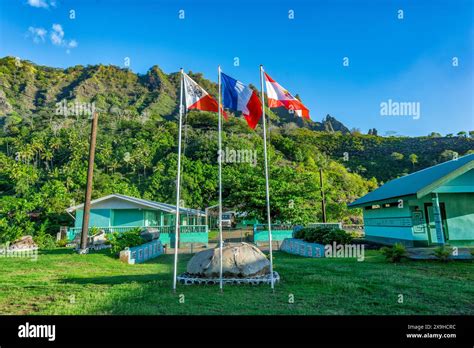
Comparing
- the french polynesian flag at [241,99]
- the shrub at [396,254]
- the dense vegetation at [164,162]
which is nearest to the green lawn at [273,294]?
the shrub at [396,254]

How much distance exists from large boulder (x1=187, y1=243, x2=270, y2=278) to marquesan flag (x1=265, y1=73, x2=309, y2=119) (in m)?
4.07

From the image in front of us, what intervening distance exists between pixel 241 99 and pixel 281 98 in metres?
1.09

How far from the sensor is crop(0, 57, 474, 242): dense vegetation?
25.8m

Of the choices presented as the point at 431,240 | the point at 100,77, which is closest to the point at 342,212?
the point at 431,240

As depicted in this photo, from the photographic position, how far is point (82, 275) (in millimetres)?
10203

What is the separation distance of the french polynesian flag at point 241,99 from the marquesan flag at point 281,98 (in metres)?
0.40

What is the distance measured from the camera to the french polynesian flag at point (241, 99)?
26.3ft

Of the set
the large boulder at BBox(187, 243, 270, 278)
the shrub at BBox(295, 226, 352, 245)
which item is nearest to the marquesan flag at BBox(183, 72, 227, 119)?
the large boulder at BBox(187, 243, 270, 278)

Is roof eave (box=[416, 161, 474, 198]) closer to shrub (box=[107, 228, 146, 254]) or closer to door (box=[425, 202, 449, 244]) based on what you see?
door (box=[425, 202, 449, 244])

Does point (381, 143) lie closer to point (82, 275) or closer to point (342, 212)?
point (342, 212)

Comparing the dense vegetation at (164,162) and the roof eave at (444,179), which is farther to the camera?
the dense vegetation at (164,162)

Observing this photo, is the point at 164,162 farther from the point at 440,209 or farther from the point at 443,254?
the point at 443,254

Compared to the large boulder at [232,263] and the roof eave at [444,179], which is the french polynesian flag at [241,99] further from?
the roof eave at [444,179]
